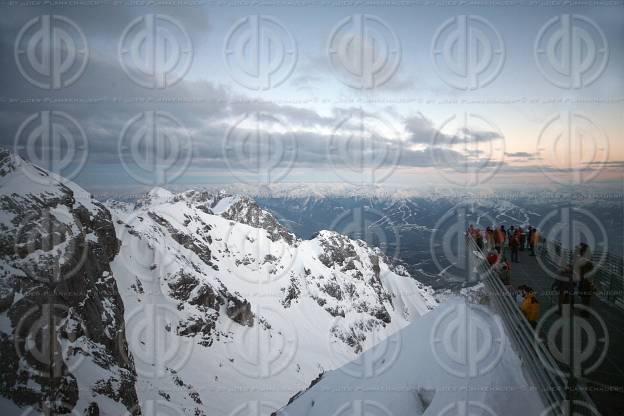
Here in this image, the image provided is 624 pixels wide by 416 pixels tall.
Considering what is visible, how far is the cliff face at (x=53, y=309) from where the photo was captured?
27734mm

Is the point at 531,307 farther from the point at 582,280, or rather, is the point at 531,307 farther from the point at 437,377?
the point at 437,377

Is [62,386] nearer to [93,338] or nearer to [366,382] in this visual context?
[93,338]

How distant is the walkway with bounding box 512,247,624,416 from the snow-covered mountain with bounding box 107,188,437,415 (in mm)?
51129

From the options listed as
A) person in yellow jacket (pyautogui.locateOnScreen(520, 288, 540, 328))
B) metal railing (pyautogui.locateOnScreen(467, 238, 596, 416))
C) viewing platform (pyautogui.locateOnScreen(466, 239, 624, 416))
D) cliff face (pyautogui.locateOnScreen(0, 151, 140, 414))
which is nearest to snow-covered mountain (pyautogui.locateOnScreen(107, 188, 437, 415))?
cliff face (pyautogui.locateOnScreen(0, 151, 140, 414))

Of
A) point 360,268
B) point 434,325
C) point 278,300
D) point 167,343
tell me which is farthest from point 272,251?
point 434,325

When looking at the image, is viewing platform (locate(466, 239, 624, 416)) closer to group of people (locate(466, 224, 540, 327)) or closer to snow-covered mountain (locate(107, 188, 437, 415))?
group of people (locate(466, 224, 540, 327))

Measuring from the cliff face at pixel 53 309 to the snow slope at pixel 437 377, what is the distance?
25514 mm

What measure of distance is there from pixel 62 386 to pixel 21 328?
6193 mm

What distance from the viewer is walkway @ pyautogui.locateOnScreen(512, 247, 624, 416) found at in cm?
735

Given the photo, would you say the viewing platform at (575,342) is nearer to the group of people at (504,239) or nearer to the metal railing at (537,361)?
the metal railing at (537,361)

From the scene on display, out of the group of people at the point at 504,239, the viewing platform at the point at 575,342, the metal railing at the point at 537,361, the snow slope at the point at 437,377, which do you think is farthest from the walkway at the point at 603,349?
the group of people at the point at 504,239

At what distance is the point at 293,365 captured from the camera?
9531 cm

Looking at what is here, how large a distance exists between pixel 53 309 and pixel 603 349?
4171cm

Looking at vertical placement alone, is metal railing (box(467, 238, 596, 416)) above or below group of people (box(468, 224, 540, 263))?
below
